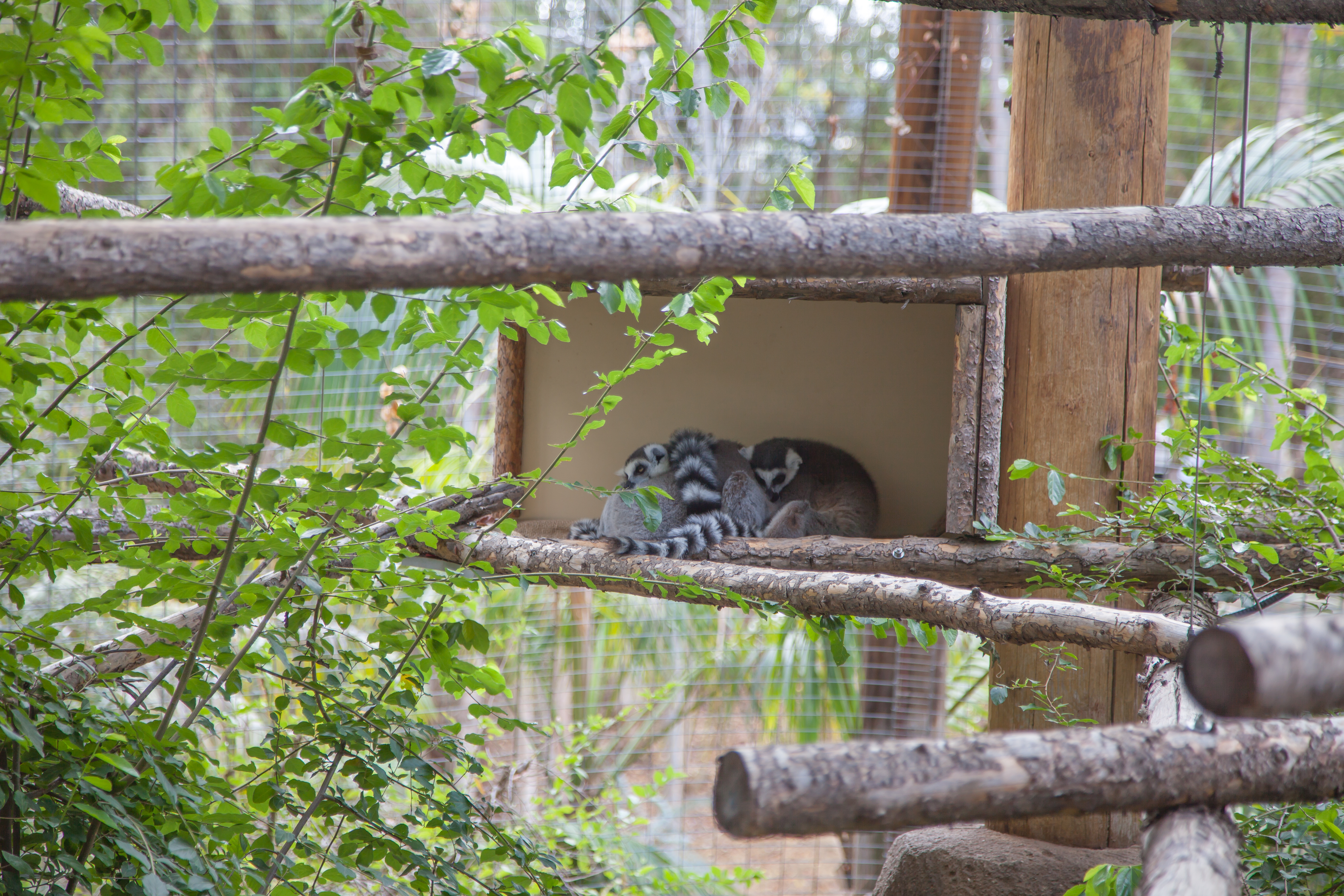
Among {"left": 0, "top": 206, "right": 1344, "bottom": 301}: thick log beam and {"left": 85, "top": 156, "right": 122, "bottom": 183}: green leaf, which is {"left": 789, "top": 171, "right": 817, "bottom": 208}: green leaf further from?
{"left": 85, "top": 156, "right": 122, "bottom": 183}: green leaf

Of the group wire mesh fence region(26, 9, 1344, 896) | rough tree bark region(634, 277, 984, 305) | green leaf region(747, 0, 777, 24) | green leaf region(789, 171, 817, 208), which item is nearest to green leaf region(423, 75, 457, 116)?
green leaf region(747, 0, 777, 24)

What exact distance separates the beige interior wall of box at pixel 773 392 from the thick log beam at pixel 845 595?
101cm

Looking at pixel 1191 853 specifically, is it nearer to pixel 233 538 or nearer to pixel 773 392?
pixel 233 538

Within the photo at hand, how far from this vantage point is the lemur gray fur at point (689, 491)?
3137 mm

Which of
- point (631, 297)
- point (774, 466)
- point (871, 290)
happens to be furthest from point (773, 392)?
point (631, 297)

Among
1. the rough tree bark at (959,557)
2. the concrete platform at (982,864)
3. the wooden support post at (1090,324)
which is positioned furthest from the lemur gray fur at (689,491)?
the concrete platform at (982,864)

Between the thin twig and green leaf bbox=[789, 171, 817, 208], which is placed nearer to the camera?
the thin twig

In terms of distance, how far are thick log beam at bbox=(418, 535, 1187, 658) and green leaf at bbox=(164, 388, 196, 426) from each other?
1.80 ft

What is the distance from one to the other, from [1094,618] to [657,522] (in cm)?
87

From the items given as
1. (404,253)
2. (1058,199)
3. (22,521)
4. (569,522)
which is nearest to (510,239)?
(404,253)

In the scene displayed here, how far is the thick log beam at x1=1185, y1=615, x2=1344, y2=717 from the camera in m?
0.72

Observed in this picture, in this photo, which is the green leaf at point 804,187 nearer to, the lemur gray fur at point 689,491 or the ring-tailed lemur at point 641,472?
the lemur gray fur at point 689,491

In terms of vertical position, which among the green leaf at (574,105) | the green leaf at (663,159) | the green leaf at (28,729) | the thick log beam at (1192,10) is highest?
the thick log beam at (1192,10)

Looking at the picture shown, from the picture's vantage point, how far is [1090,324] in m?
A: 2.71
